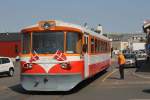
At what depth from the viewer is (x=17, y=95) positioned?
1727 centimetres

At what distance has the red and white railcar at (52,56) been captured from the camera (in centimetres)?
1711

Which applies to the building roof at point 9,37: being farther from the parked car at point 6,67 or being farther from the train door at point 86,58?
the train door at point 86,58

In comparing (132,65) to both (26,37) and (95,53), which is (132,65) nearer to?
(95,53)

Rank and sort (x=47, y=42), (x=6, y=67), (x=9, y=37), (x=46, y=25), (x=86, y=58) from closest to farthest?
(x=47, y=42) → (x=46, y=25) → (x=86, y=58) → (x=6, y=67) → (x=9, y=37)

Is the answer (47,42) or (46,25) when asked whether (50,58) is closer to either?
(47,42)

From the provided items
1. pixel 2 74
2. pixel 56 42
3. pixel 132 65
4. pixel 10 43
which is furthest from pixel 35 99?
pixel 10 43

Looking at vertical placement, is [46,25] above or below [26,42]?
above

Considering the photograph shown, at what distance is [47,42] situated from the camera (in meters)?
17.5

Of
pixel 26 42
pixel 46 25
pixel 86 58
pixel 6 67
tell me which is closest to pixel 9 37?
pixel 6 67

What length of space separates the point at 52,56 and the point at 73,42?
44.0 inches

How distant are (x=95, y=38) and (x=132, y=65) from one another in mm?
19713

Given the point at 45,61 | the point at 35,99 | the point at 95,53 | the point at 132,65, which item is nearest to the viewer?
the point at 35,99

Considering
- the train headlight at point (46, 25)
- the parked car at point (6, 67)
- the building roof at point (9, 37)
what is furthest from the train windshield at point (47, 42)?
the building roof at point (9, 37)

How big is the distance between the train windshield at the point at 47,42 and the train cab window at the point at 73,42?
25cm
